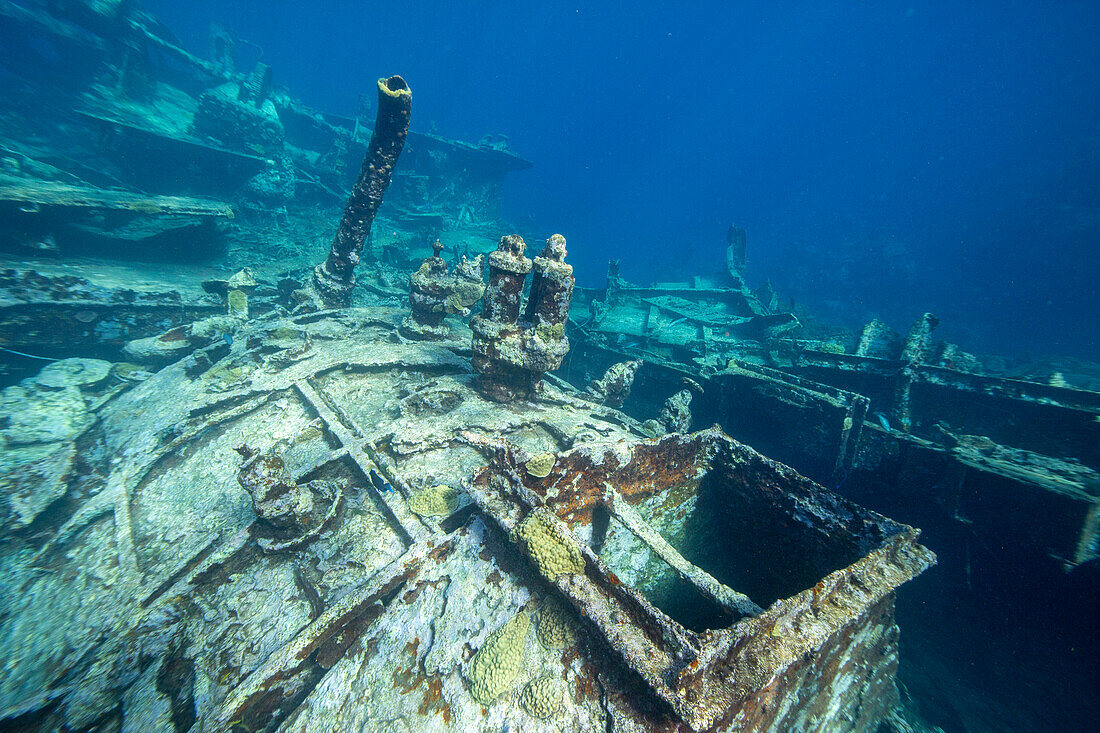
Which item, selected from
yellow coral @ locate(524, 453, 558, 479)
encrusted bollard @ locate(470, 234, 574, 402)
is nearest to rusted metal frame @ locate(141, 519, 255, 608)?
yellow coral @ locate(524, 453, 558, 479)

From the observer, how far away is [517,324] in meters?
5.13

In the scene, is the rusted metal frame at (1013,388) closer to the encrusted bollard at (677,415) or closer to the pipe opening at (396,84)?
the encrusted bollard at (677,415)

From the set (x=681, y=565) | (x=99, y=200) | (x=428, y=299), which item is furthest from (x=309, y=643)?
(x=99, y=200)

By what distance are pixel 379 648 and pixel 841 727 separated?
3.32m

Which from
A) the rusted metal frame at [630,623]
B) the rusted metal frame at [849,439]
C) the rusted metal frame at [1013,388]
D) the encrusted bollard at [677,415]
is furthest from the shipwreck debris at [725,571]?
the rusted metal frame at [1013,388]

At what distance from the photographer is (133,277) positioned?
23.0 ft

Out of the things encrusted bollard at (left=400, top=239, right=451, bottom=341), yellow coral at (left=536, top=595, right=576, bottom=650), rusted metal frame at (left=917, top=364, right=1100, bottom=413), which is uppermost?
rusted metal frame at (left=917, top=364, right=1100, bottom=413)

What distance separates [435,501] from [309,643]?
4.12 feet

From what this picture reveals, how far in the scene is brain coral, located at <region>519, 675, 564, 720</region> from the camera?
185cm

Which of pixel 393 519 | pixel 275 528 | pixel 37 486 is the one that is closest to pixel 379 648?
pixel 393 519

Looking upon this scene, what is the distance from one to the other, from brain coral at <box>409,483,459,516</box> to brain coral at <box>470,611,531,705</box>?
1.23 m

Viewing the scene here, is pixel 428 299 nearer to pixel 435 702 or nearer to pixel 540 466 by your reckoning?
pixel 540 466

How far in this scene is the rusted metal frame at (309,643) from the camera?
6.27 ft

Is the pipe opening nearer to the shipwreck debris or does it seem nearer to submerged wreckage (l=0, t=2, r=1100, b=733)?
submerged wreckage (l=0, t=2, r=1100, b=733)
